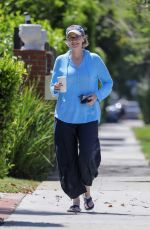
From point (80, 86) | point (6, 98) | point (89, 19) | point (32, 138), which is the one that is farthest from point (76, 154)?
point (89, 19)

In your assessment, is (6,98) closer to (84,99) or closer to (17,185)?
(84,99)

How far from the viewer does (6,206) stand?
995cm

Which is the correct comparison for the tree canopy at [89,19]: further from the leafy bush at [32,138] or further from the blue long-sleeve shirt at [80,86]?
the blue long-sleeve shirt at [80,86]

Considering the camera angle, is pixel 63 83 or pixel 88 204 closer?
pixel 63 83

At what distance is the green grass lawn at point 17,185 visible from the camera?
38.2 feet

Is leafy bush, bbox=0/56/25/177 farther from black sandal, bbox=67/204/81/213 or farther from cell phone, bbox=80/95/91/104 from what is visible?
black sandal, bbox=67/204/81/213

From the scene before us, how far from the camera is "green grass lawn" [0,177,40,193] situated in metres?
11.6

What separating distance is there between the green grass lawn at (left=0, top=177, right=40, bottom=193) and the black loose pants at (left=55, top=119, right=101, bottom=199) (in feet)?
6.32

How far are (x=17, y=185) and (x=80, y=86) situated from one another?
3017 millimetres

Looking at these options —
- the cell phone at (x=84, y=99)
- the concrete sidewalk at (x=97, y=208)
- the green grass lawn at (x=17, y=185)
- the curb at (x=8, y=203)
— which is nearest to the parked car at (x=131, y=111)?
the concrete sidewalk at (x=97, y=208)

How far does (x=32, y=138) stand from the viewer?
44.4 feet

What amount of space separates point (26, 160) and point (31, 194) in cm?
229

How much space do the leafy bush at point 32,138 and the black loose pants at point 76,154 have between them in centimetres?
342

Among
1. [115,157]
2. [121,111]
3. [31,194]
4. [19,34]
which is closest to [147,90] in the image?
[121,111]
